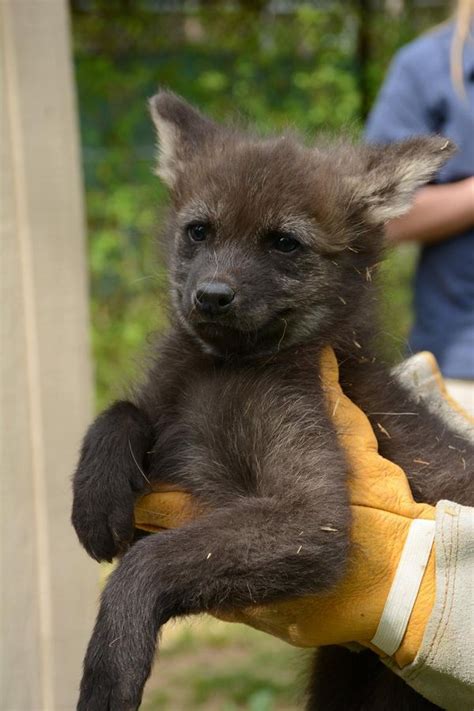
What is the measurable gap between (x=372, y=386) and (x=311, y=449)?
47 centimetres

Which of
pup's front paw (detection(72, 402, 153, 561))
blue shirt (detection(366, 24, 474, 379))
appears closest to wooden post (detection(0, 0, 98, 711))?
pup's front paw (detection(72, 402, 153, 561))

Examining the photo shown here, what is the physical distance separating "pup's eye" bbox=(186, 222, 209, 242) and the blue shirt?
1.47 metres

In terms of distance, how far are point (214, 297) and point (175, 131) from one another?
752 millimetres

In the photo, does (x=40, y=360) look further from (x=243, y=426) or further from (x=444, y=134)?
(x=444, y=134)

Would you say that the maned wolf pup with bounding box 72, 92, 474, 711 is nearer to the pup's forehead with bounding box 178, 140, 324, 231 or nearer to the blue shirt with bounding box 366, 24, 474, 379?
the pup's forehead with bounding box 178, 140, 324, 231

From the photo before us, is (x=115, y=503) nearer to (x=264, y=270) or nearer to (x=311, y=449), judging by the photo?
(x=311, y=449)

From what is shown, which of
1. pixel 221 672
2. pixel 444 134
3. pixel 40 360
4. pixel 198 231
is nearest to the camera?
pixel 198 231

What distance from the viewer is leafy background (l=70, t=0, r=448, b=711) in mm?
9586

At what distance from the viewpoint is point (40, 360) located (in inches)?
154

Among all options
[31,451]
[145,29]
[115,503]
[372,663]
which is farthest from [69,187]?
[145,29]

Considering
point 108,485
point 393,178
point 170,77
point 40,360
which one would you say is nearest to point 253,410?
point 108,485

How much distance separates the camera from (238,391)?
268 centimetres

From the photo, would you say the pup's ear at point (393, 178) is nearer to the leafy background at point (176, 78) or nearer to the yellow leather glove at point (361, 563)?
the yellow leather glove at point (361, 563)

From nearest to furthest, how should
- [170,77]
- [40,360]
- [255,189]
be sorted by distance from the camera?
[255,189] < [40,360] < [170,77]
